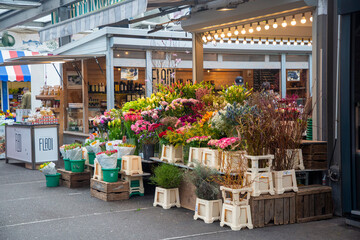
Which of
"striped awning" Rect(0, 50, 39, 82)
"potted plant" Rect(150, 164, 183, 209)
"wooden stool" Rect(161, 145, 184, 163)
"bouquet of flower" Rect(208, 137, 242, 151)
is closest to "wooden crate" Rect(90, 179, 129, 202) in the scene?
"potted plant" Rect(150, 164, 183, 209)

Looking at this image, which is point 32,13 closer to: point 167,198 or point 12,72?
point 12,72

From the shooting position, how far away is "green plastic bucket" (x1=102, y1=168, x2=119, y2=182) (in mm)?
7086

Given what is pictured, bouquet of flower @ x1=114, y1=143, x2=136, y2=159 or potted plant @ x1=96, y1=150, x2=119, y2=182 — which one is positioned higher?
bouquet of flower @ x1=114, y1=143, x2=136, y2=159

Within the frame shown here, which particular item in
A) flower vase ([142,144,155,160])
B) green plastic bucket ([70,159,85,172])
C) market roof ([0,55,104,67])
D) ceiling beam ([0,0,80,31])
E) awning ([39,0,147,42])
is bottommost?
green plastic bucket ([70,159,85,172])

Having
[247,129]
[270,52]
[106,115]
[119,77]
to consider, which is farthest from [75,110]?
[247,129]

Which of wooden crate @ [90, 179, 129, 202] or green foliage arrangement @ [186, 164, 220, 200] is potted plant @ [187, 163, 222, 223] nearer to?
green foliage arrangement @ [186, 164, 220, 200]

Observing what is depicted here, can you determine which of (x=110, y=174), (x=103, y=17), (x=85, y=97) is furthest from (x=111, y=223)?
Result: (x=85, y=97)

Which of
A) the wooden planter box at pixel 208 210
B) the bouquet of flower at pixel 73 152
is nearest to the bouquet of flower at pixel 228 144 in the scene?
the wooden planter box at pixel 208 210

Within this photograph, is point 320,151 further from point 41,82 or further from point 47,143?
point 41,82

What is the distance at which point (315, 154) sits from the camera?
20.5 ft

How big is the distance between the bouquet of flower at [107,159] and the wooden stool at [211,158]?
1.57 metres

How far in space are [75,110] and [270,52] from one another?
568 cm

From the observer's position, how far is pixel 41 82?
15477 mm

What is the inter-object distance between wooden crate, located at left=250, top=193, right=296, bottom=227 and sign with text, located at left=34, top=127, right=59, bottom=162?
21.8ft
